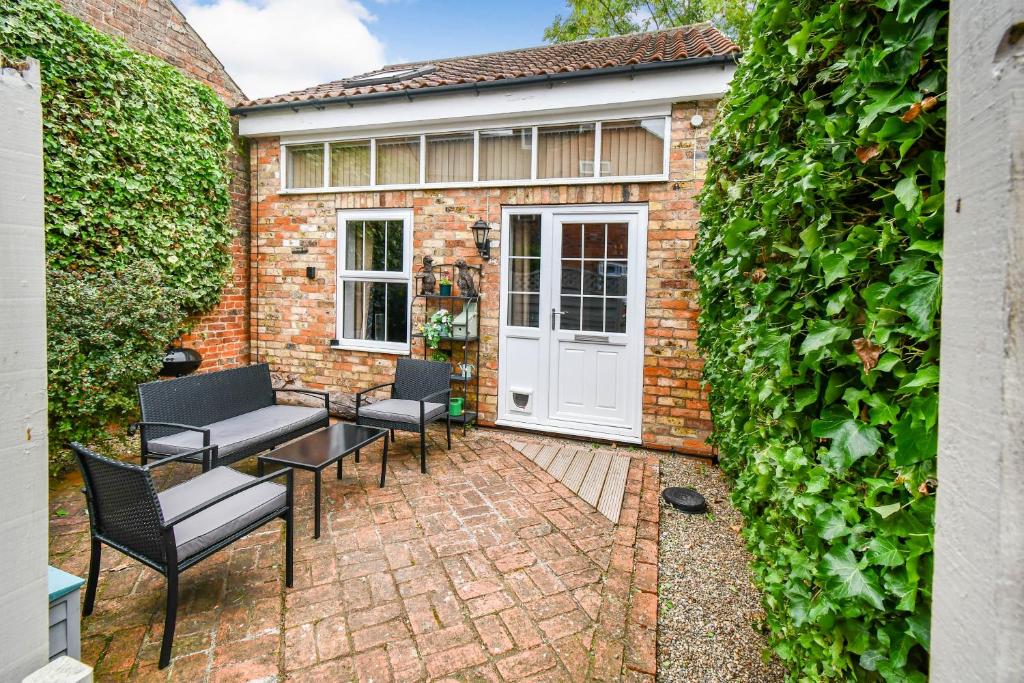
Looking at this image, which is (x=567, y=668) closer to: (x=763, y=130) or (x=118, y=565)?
(x=763, y=130)

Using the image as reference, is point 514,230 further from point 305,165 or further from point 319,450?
point 319,450

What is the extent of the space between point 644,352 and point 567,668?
3444 mm

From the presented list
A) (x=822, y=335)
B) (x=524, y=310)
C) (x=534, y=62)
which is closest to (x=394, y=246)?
(x=524, y=310)

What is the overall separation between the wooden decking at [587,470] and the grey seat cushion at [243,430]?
2.10 m

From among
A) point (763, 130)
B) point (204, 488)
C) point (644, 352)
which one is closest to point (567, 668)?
point (204, 488)

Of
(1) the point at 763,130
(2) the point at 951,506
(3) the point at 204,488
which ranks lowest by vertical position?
(3) the point at 204,488

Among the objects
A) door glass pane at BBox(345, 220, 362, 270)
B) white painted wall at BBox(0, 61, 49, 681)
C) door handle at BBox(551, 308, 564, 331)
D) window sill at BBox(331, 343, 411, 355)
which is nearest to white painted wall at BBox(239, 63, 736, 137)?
door glass pane at BBox(345, 220, 362, 270)

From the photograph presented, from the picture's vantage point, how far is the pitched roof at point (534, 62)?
5082mm

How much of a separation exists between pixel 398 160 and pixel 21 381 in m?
5.33

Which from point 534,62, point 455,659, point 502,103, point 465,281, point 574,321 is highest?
point 534,62

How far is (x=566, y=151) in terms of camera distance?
5.28 m

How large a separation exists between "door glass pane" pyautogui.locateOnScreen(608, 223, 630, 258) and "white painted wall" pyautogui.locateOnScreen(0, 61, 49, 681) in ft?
15.0

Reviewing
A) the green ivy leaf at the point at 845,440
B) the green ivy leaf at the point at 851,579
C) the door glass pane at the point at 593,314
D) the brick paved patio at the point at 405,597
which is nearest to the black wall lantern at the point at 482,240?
the door glass pane at the point at 593,314

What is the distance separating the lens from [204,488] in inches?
104
